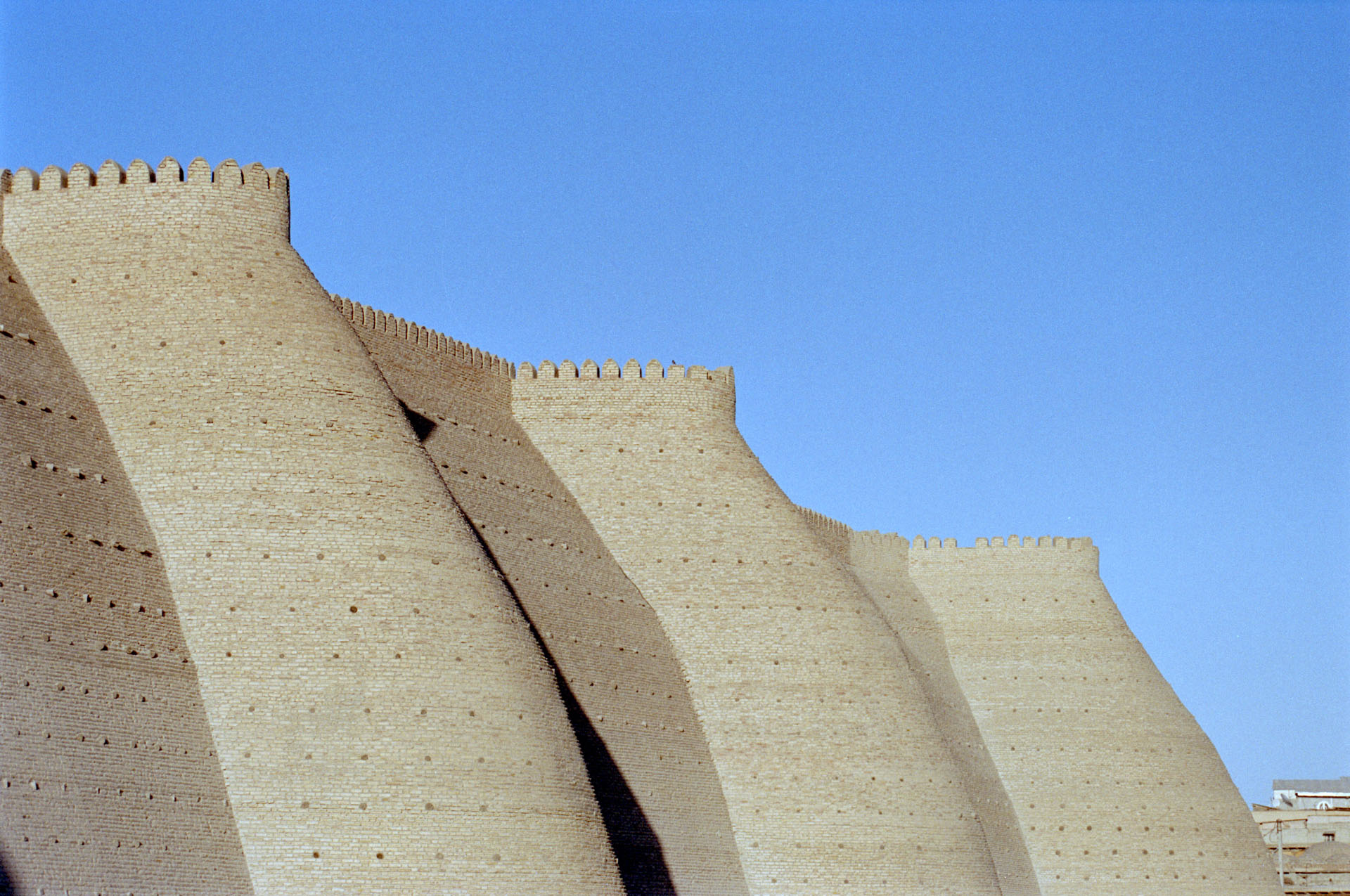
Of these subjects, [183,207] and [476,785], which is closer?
[476,785]

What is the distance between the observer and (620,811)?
25297mm

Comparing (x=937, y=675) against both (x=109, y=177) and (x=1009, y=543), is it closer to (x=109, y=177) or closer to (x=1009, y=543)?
(x=1009, y=543)

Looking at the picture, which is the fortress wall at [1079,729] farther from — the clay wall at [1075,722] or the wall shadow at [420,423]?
the wall shadow at [420,423]

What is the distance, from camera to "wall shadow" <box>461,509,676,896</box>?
25031mm

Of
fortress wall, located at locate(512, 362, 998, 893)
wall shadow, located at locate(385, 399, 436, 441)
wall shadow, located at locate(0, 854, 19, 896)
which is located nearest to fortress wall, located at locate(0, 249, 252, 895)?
wall shadow, located at locate(0, 854, 19, 896)

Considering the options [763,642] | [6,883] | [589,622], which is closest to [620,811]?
[589,622]

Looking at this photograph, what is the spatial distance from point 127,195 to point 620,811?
9.77 metres

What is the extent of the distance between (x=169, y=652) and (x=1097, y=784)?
803 inches

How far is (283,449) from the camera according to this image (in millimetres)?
21297

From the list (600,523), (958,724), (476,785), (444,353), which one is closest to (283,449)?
(476,785)

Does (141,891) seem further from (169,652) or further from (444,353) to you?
(444,353)

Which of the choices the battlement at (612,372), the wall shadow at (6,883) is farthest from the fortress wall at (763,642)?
the wall shadow at (6,883)

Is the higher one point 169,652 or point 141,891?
point 169,652

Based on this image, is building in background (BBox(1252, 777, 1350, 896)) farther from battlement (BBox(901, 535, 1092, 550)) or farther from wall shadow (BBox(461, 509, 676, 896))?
wall shadow (BBox(461, 509, 676, 896))
